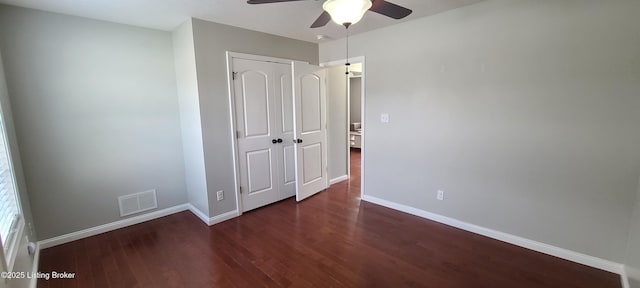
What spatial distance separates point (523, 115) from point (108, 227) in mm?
4423

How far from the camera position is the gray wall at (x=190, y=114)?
9.53ft

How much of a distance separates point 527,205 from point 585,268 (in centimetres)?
59

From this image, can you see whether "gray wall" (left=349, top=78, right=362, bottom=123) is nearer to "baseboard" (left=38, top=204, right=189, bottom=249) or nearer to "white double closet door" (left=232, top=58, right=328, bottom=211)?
"white double closet door" (left=232, top=58, right=328, bottom=211)

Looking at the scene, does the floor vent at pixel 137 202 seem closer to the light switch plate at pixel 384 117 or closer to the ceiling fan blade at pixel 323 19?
the ceiling fan blade at pixel 323 19

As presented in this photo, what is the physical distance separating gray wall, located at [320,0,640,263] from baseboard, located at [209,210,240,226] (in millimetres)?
2136

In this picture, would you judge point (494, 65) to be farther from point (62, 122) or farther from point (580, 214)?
point (62, 122)

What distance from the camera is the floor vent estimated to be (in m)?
3.04

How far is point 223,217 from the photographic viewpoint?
10.4 ft

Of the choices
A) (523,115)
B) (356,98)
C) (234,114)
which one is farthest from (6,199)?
(356,98)

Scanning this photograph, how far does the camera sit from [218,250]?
2.54 m

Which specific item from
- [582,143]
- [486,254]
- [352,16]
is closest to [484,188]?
[486,254]

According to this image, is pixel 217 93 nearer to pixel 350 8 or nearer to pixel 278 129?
pixel 278 129

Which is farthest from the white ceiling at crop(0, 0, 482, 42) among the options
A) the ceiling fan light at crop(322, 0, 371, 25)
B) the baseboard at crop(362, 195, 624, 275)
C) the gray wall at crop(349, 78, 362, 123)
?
the gray wall at crop(349, 78, 362, 123)

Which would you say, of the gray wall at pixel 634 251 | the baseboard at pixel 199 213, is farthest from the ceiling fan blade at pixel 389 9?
the baseboard at pixel 199 213
